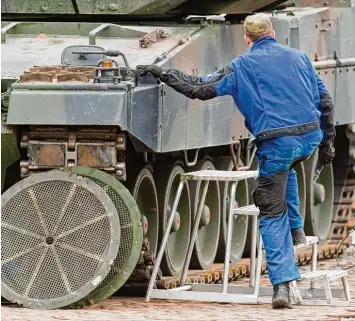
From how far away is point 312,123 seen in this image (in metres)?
13.1

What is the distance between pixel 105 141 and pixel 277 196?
1.36m

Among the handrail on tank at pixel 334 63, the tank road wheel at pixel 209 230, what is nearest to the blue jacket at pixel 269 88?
the tank road wheel at pixel 209 230

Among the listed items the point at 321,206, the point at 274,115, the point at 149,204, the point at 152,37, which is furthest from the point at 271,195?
the point at 321,206

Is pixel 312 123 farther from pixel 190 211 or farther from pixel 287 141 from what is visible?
pixel 190 211

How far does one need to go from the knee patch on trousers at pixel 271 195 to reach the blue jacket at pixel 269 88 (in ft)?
1.10

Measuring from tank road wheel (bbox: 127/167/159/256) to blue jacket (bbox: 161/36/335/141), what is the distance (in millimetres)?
1633

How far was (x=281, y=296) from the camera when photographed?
1303 centimetres

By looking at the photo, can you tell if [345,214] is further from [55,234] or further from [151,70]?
[55,234]

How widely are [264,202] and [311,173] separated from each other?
5977 millimetres

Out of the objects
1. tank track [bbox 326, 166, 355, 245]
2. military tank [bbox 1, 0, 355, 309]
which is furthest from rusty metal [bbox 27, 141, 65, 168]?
tank track [bbox 326, 166, 355, 245]

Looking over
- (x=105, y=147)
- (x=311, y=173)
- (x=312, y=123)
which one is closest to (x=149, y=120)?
(x=105, y=147)

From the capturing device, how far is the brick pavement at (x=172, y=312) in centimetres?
1227

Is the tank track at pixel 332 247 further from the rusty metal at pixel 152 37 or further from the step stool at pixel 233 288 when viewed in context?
the rusty metal at pixel 152 37

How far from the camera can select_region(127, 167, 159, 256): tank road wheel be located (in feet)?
48.4
